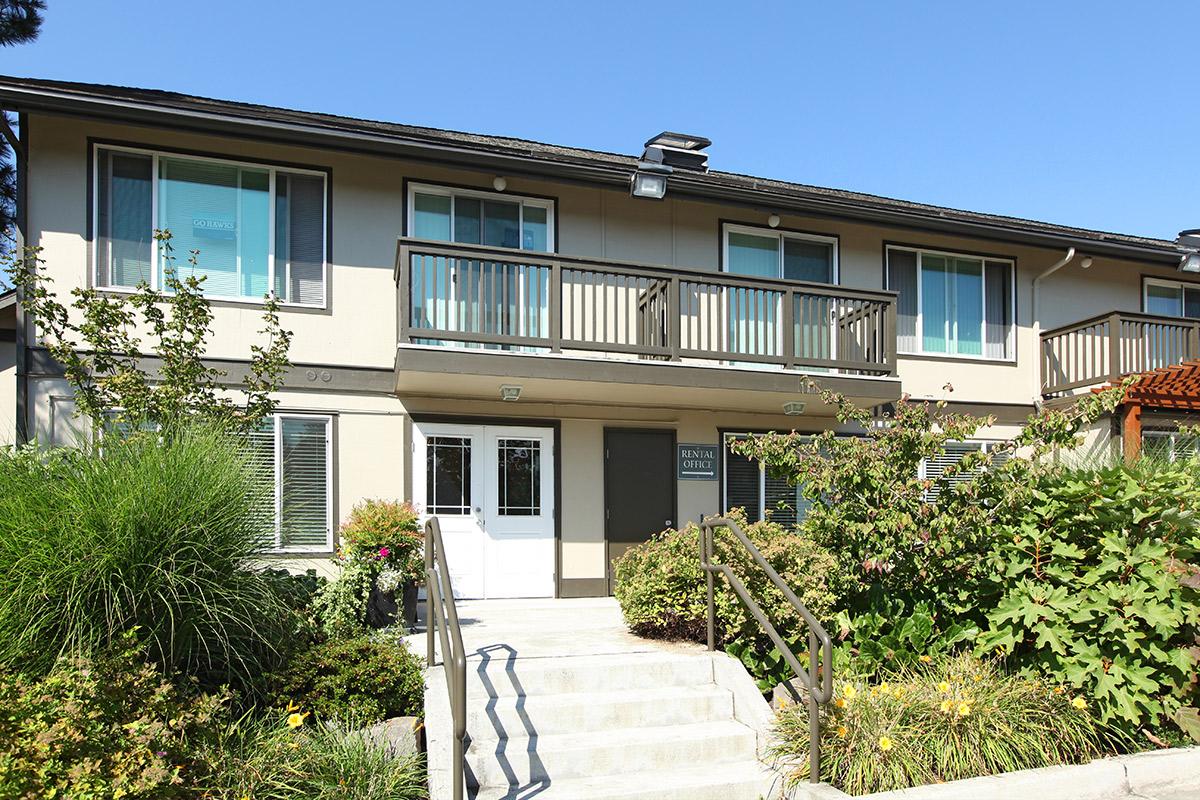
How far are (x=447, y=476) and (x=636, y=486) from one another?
2492 mm

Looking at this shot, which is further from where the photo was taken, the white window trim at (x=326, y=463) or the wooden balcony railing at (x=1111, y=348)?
the wooden balcony railing at (x=1111, y=348)

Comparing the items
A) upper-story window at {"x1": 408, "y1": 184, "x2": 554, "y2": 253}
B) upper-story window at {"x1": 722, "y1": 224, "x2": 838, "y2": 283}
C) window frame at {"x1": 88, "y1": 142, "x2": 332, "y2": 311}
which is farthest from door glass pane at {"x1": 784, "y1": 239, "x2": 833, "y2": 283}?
window frame at {"x1": 88, "y1": 142, "x2": 332, "y2": 311}

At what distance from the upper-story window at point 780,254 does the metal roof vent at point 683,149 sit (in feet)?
3.38

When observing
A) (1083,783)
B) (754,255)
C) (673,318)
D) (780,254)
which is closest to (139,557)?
(1083,783)

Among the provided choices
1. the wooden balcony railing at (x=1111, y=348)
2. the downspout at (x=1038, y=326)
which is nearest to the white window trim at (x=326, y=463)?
the downspout at (x=1038, y=326)

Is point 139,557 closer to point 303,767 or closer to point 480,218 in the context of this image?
point 303,767

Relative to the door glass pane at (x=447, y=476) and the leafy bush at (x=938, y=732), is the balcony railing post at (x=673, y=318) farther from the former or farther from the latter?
the leafy bush at (x=938, y=732)

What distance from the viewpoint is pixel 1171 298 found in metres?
15.0

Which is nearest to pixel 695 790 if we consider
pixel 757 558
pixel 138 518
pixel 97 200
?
pixel 757 558

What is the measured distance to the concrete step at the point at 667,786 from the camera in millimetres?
5062

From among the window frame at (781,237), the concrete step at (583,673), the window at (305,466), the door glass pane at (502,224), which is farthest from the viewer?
the window frame at (781,237)

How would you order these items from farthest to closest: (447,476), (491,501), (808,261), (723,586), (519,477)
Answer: (808,261), (519,477), (491,501), (447,476), (723,586)

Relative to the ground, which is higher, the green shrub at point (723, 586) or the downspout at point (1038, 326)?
the downspout at point (1038, 326)

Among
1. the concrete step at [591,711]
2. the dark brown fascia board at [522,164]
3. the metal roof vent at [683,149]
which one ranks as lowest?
the concrete step at [591,711]
